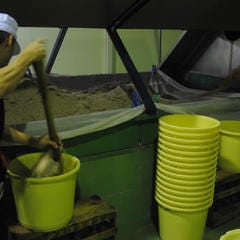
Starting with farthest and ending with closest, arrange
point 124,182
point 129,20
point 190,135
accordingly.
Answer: point 129,20 < point 124,182 < point 190,135

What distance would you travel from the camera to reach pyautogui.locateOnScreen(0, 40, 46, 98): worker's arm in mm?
1307

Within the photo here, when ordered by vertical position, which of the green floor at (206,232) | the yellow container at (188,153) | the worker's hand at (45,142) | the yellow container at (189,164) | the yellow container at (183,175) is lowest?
the green floor at (206,232)

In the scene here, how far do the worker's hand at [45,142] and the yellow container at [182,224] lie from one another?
79cm

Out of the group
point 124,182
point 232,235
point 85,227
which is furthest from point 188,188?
point 232,235

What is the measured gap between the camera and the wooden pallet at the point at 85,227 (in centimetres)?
162

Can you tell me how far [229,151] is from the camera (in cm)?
229

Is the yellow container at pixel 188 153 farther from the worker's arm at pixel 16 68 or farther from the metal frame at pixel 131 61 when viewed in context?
the worker's arm at pixel 16 68

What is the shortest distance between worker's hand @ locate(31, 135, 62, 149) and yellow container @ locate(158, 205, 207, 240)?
791 millimetres

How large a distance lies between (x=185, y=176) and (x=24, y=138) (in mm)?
855

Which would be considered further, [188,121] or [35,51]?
[188,121]

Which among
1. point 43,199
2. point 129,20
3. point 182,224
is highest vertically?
point 129,20

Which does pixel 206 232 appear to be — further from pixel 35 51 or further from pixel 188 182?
pixel 35 51

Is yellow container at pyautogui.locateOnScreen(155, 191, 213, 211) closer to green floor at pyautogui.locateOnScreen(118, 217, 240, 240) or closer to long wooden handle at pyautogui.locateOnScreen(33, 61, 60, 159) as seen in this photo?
green floor at pyautogui.locateOnScreen(118, 217, 240, 240)

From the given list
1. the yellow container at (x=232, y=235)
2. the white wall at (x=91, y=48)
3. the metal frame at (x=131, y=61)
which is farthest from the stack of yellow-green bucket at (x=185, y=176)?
the white wall at (x=91, y=48)
